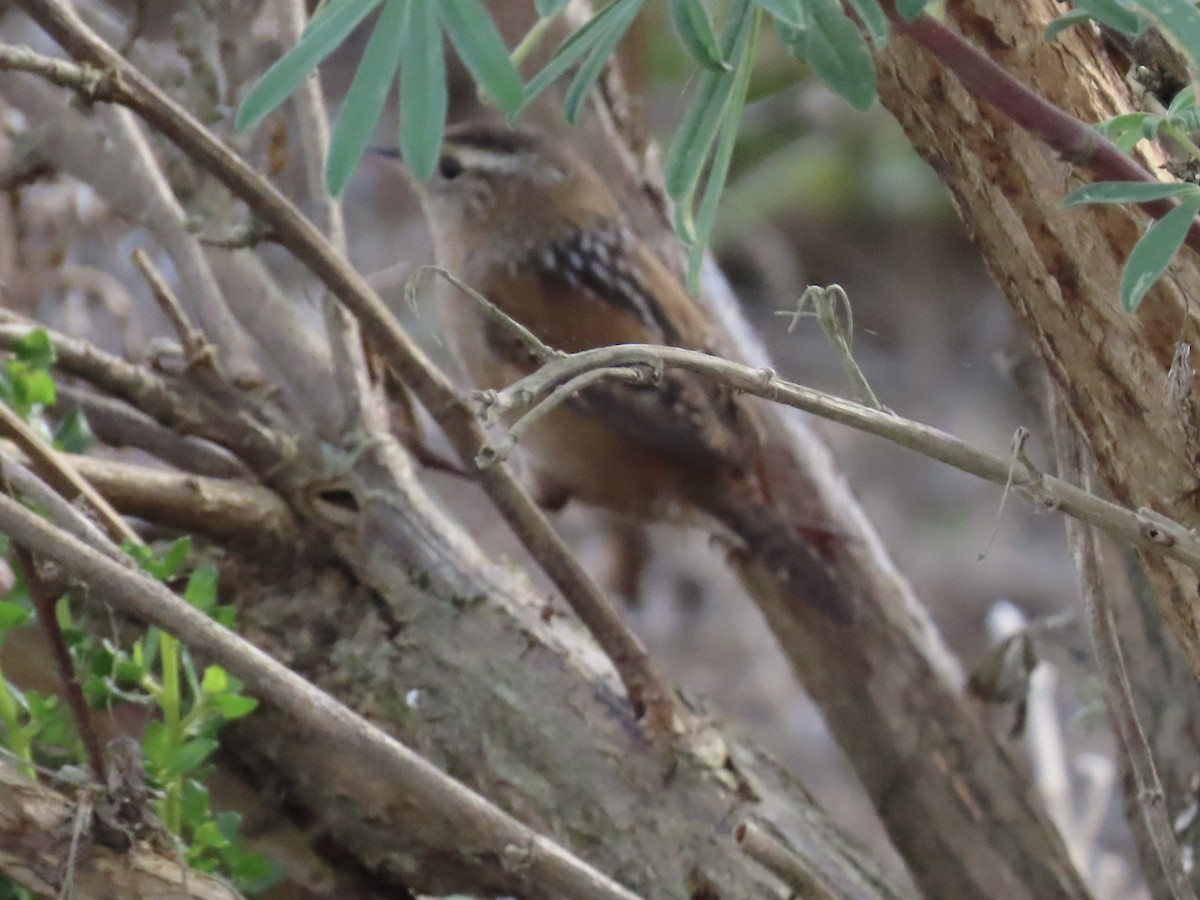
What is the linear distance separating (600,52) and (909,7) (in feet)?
0.59

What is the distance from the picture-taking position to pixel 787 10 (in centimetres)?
61

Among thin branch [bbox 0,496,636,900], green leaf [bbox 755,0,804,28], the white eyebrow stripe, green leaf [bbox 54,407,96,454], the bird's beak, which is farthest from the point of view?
the white eyebrow stripe

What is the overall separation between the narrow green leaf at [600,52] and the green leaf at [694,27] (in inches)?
2.1

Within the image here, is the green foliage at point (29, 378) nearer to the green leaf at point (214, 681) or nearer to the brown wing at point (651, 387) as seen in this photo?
the green leaf at point (214, 681)

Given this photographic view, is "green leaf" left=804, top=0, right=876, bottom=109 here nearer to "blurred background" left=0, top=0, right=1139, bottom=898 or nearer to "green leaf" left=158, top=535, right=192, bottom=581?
"green leaf" left=158, top=535, right=192, bottom=581

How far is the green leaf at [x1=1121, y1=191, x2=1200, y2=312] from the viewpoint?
705mm

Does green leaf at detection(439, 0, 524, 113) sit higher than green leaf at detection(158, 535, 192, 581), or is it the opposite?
green leaf at detection(439, 0, 524, 113)

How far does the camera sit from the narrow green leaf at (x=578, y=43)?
0.74 metres

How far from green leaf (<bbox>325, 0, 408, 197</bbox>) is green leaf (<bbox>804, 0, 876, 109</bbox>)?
192 mm

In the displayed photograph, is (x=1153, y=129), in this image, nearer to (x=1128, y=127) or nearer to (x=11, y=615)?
(x=1128, y=127)

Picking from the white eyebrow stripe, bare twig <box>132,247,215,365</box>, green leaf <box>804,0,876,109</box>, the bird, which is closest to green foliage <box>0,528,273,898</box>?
bare twig <box>132,247,215,365</box>

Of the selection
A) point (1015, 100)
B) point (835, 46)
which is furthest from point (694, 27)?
point (1015, 100)

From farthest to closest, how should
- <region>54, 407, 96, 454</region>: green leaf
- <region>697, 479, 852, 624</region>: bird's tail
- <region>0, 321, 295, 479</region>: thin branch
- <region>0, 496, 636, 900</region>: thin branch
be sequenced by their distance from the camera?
<region>697, 479, 852, 624</region>: bird's tail < <region>0, 321, 295, 479</region>: thin branch < <region>54, 407, 96, 454</region>: green leaf < <region>0, 496, 636, 900</region>: thin branch

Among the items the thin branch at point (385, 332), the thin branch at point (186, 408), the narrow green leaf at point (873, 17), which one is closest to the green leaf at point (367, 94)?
the narrow green leaf at point (873, 17)
